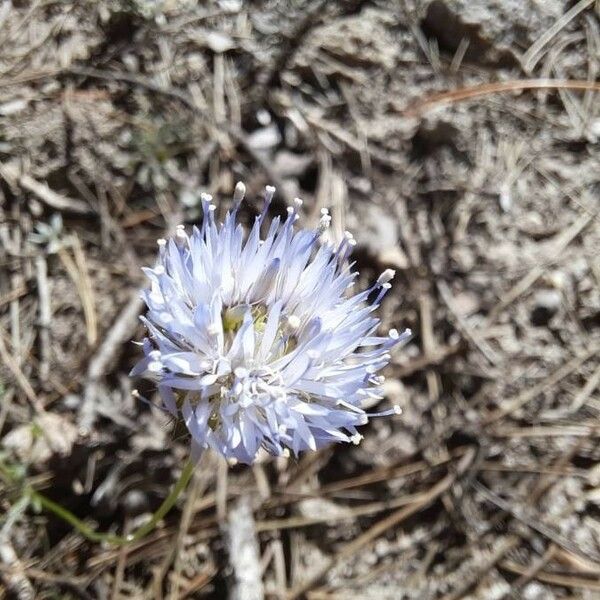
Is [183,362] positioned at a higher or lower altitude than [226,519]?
higher

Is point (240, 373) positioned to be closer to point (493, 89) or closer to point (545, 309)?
point (545, 309)

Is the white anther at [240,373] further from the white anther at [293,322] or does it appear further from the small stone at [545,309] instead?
the small stone at [545,309]

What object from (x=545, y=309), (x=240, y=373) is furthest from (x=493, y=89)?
(x=240, y=373)

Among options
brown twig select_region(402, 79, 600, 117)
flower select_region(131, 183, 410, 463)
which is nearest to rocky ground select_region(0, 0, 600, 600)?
brown twig select_region(402, 79, 600, 117)

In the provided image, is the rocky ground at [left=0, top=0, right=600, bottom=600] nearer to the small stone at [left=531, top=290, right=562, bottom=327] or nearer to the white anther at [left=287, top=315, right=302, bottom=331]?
the small stone at [left=531, top=290, right=562, bottom=327]

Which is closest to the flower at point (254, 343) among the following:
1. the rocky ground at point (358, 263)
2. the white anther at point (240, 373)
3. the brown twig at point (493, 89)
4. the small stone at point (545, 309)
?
the white anther at point (240, 373)

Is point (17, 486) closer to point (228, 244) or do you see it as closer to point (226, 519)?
point (226, 519)

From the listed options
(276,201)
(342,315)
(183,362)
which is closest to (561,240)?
(276,201)
